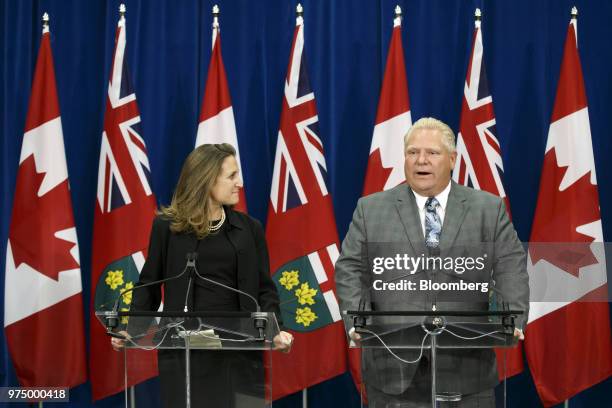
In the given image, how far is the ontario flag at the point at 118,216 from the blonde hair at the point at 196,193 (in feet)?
6.33

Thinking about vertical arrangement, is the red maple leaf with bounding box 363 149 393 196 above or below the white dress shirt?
above

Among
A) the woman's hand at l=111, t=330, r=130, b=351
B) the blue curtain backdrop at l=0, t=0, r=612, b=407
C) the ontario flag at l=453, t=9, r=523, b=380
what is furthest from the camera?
the blue curtain backdrop at l=0, t=0, r=612, b=407

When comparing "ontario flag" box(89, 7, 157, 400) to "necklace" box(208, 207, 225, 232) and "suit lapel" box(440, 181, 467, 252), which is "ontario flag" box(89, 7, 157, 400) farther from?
"suit lapel" box(440, 181, 467, 252)

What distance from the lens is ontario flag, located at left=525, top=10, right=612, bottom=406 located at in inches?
216

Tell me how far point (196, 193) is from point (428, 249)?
1.00 meters

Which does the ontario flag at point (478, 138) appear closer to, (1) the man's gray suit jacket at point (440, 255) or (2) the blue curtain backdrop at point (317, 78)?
(2) the blue curtain backdrop at point (317, 78)

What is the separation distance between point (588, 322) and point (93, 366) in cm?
307

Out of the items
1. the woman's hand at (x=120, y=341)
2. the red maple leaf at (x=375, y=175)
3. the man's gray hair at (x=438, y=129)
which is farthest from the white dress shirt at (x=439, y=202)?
the red maple leaf at (x=375, y=175)

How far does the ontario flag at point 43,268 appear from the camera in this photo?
5730 millimetres

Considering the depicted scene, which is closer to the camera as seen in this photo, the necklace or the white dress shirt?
the white dress shirt

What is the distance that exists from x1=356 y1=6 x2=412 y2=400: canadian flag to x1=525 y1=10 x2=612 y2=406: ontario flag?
35.9 inches

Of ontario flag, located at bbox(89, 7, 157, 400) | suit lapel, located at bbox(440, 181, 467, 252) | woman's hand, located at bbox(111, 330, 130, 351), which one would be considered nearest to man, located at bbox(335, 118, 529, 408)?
suit lapel, located at bbox(440, 181, 467, 252)

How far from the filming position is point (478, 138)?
18.5 feet

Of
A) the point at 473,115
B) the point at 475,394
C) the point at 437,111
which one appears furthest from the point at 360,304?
the point at 437,111
